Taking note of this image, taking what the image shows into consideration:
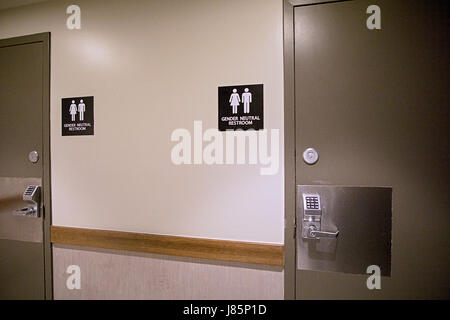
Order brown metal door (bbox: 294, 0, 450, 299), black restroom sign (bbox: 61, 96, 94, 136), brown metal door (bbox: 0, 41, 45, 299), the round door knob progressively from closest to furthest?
brown metal door (bbox: 294, 0, 450, 299), the round door knob, black restroom sign (bbox: 61, 96, 94, 136), brown metal door (bbox: 0, 41, 45, 299)

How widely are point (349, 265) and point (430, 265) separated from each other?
36 centimetres

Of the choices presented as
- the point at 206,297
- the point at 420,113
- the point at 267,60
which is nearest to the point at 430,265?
the point at 420,113

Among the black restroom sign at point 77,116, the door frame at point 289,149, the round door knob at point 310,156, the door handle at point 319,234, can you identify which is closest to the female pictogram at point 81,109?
the black restroom sign at point 77,116

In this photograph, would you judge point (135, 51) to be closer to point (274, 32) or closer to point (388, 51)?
point (274, 32)

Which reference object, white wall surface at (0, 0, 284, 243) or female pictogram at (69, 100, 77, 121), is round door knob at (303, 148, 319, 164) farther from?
female pictogram at (69, 100, 77, 121)

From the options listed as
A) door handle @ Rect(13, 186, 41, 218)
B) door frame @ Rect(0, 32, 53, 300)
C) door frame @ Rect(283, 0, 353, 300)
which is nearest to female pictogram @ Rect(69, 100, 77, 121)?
door frame @ Rect(0, 32, 53, 300)

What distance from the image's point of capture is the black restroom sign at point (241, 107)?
1.37 meters

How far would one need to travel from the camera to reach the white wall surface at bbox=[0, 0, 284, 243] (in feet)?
4.52

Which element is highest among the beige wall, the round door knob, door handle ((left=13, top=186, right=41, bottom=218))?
the round door knob

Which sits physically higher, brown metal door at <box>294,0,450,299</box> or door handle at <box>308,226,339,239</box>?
brown metal door at <box>294,0,450,299</box>

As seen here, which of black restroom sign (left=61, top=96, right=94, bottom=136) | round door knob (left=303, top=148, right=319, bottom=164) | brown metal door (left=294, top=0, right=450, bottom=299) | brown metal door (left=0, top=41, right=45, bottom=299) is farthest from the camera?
brown metal door (left=0, top=41, right=45, bottom=299)

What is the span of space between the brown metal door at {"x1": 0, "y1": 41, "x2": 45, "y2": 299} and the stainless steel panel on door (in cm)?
172

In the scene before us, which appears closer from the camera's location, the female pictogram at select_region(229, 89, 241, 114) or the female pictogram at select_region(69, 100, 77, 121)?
the female pictogram at select_region(229, 89, 241, 114)

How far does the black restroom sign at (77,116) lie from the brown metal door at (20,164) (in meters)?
0.19
